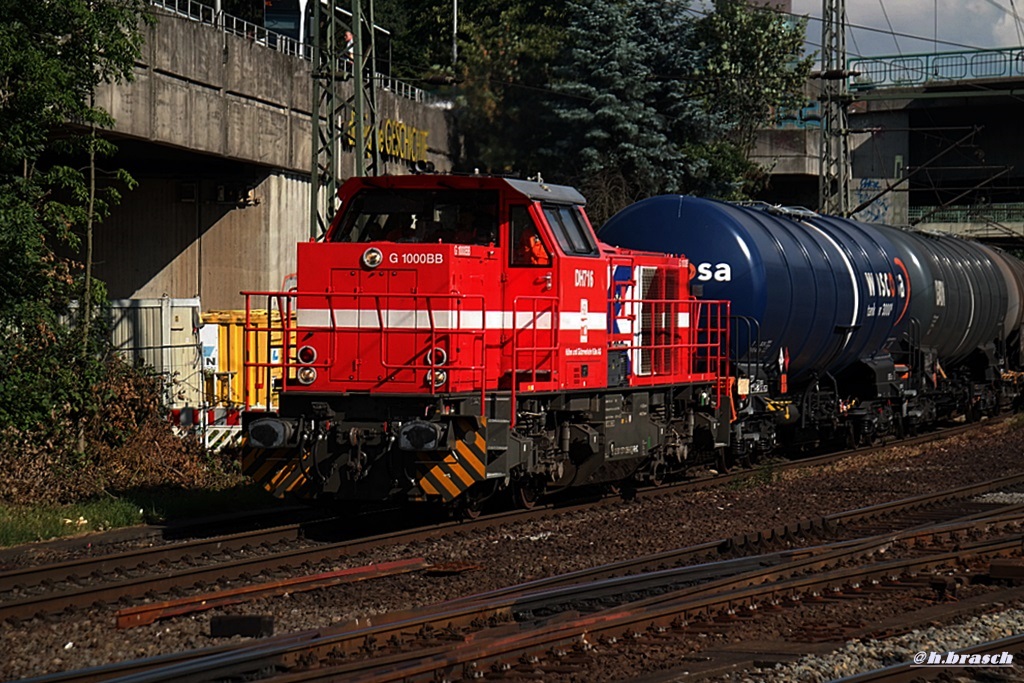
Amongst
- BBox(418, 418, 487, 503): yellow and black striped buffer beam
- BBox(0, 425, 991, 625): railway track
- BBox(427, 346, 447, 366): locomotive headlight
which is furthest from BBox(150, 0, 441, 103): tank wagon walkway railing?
BBox(418, 418, 487, 503): yellow and black striped buffer beam

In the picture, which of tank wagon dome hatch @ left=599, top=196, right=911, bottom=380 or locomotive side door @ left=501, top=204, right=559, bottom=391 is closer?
locomotive side door @ left=501, top=204, right=559, bottom=391

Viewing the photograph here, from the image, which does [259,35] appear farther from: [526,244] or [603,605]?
[603,605]

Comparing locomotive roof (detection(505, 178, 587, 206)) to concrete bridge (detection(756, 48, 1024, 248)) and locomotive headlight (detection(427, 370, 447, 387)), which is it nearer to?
locomotive headlight (detection(427, 370, 447, 387))

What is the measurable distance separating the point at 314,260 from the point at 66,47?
5060 mm

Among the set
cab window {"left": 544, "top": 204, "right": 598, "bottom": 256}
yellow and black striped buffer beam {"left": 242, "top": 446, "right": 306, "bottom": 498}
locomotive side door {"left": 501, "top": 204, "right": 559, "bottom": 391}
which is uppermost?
cab window {"left": 544, "top": 204, "right": 598, "bottom": 256}

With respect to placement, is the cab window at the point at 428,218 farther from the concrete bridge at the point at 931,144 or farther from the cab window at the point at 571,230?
the concrete bridge at the point at 931,144

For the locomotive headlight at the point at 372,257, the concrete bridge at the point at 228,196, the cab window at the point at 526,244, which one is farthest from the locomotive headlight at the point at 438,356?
the concrete bridge at the point at 228,196

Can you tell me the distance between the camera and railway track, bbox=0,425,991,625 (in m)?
9.80

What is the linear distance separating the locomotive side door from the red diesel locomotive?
14mm

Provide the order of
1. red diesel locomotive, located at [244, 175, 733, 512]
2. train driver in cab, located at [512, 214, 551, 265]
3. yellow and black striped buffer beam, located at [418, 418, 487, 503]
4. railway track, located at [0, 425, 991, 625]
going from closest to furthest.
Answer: railway track, located at [0, 425, 991, 625] → yellow and black striped buffer beam, located at [418, 418, 487, 503] → red diesel locomotive, located at [244, 175, 733, 512] → train driver in cab, located at [512, 214, 551, 265]

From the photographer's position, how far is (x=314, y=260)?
12719 mm

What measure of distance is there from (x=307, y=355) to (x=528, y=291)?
2320 millimetres

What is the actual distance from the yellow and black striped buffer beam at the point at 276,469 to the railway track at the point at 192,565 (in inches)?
19.7

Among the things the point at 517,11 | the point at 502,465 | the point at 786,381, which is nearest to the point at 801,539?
the point at 502,465
